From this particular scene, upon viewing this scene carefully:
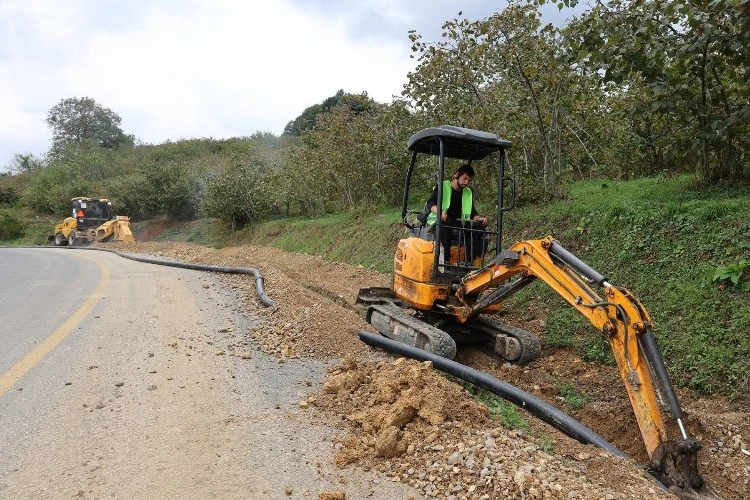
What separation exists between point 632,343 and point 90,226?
33.2 metres

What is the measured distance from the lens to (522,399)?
4191 mm

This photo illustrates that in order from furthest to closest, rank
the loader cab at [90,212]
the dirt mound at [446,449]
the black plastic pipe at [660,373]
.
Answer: the loader cab at [90,212] → the black plastic pipe at [660,373] → the dirt mound at [446,449]

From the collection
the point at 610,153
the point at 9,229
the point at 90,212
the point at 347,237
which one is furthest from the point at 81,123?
the point at 610,153

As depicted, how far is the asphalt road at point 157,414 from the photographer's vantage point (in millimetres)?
3416

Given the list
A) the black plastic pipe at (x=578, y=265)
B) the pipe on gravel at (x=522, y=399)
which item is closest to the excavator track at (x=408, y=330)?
the pipe on gravel at (x=522, y=399)

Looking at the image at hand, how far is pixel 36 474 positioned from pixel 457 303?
4.31 metres

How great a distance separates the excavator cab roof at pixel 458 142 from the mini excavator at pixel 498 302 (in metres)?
0.01

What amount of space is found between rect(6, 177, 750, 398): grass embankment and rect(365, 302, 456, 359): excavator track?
170 cm

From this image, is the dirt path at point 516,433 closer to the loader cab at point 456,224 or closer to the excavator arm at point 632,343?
the excavator arm at point 632,343

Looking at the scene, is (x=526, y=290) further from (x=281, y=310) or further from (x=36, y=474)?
(x=36, y=474)

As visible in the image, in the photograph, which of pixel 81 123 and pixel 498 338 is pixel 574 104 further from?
pixel 81 123

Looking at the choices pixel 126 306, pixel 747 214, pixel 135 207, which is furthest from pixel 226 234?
pixel 747 214

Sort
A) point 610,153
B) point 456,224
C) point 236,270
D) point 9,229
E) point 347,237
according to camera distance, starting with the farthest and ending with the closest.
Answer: point 9,229, point 347,237, point 236,270, point 610,153, point 456,224

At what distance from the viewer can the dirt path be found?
3215 millimetres
